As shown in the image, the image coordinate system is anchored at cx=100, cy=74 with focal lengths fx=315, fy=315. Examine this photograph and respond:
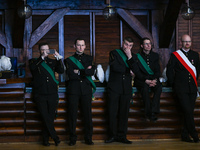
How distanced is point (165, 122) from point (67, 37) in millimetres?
3772

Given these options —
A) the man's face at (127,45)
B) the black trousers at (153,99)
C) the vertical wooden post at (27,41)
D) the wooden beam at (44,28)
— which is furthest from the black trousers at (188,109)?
the vertical wooden post at (27,41)

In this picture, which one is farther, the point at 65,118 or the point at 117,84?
the point at 65,118

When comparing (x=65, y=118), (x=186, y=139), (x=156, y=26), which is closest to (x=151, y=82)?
(x=186, y=139)

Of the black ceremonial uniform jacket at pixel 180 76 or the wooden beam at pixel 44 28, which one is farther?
the wooden beam at pixel 44 28

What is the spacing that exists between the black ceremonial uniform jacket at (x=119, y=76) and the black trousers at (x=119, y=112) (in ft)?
0.27

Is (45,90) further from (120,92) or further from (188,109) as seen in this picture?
(188,109)

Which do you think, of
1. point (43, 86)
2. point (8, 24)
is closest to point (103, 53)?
point (8, 24)

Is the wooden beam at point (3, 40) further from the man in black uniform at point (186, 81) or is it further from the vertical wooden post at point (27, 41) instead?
the man in black uniform at point (186, 81)

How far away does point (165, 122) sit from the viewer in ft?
16.7

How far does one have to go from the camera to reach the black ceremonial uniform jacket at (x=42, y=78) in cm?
455

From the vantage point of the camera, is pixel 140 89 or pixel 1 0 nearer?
pixel 140 89

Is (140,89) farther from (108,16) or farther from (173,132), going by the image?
(108,16)

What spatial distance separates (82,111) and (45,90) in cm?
65

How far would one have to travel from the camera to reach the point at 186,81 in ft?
15.9
